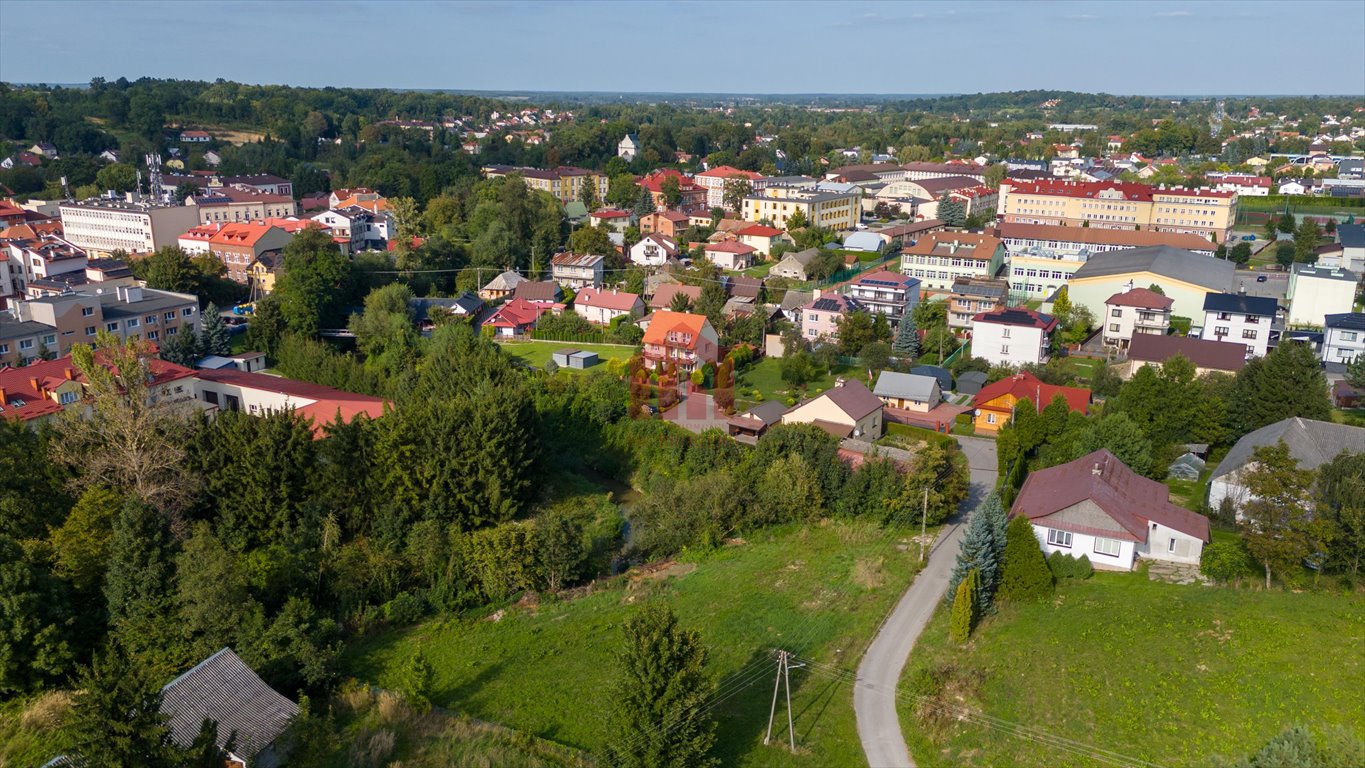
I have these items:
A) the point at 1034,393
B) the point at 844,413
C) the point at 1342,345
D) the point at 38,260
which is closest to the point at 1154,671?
the point at 844,413

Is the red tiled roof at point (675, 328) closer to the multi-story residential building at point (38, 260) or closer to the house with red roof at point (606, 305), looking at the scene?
the house with red roof at point (606, 305)

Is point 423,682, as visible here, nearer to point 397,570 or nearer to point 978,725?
point 397,570

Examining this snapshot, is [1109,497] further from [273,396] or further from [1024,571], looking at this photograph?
[273,396]

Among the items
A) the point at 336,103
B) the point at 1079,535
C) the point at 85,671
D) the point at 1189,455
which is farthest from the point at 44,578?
the point at 336,103

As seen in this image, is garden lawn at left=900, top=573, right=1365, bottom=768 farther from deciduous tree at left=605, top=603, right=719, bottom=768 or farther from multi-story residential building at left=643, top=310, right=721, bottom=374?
multi-story residential building at left=643, top=310, right=721, bottom=374

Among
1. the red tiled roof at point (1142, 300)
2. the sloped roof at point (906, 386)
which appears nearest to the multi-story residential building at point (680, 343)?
the sloped roof at point (906, 386)
